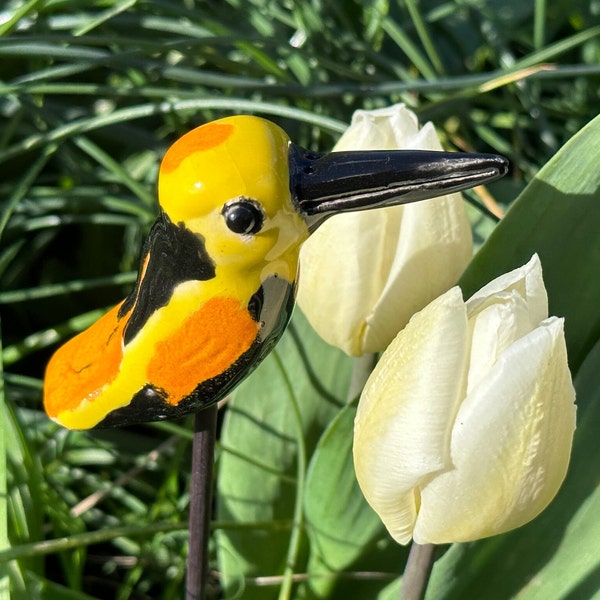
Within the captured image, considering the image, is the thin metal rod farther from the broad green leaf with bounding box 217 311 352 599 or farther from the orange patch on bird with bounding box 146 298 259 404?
the broad green leaf with bounding box 217 311 352 599

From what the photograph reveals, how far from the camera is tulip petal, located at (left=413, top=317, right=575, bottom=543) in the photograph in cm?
30

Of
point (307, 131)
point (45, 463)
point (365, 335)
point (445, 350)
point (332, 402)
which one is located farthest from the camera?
point (307, 131)

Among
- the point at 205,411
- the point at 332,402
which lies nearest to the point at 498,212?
the point at 332,402

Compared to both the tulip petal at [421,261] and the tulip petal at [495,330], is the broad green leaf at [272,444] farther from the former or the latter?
the tulip petal at [495,330]

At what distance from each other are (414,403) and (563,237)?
0.53ft

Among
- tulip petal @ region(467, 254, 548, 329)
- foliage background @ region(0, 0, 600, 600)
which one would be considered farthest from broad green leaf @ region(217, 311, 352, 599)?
tulip petal @ region(467, 254, 548, 329)

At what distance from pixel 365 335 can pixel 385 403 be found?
0.33 feet

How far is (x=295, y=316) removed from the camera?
1.88 ft

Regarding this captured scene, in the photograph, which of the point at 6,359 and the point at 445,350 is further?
the point at 6,359

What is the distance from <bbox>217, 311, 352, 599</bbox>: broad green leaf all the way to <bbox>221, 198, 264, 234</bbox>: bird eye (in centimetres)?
25

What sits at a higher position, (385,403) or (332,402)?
(385,403)

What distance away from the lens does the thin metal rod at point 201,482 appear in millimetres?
374

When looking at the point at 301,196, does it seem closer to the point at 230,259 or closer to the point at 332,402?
the point at 230,259

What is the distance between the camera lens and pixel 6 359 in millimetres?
652
